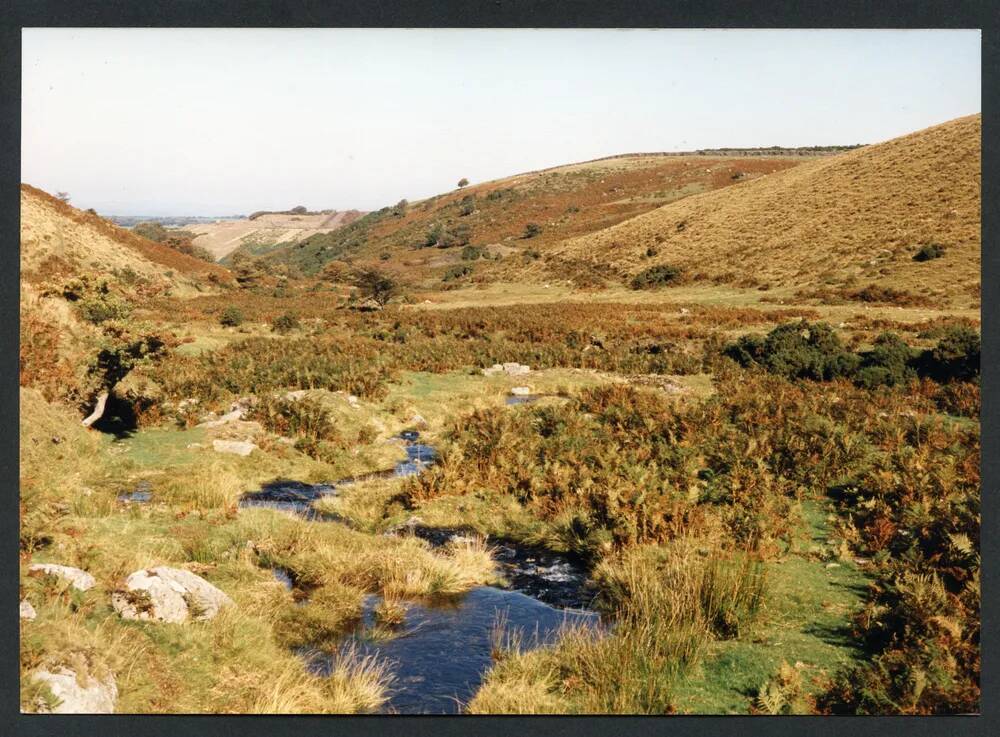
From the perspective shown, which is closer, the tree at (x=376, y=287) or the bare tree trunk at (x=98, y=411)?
the bare tree trunk at (x=98, y=411)

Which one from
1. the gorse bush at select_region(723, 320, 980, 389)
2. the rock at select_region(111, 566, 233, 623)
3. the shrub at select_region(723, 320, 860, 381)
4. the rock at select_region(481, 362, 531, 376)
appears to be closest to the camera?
the rock at select_region(111, 566, 233, 623)

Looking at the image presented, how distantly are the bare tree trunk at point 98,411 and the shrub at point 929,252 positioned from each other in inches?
1434

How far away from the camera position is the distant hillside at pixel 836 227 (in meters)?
36.6

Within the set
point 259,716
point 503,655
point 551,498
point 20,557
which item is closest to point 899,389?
point 551,498

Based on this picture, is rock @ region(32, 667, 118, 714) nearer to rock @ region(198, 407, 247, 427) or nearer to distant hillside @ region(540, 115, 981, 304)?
rock @ region(198, 407, 247, 427)

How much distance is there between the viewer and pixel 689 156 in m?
116

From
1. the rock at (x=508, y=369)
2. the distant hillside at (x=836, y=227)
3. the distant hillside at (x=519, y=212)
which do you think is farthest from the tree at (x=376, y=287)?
the distant hillside at (x=519, y=212)

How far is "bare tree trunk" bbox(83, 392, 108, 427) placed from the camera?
13.0 meters

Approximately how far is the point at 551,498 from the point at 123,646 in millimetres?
6653

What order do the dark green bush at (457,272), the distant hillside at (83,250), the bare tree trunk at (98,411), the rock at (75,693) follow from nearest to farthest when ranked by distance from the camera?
1. the rock at (75,693)
2. the bare tree trunk at (98,411)
3. the distant hillside at (83,250)
4. the dark green bush at (457,272)

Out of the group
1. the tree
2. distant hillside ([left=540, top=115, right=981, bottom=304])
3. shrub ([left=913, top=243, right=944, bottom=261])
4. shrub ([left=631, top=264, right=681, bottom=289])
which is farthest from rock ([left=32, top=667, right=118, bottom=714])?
shrub ([left=631, top=264, right=681, bottom=289])

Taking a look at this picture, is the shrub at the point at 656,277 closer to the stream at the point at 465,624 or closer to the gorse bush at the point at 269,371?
the gorse bush at the point at 269,371

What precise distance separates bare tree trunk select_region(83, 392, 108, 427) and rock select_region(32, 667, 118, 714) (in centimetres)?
795

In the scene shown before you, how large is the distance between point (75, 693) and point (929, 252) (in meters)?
39.0
